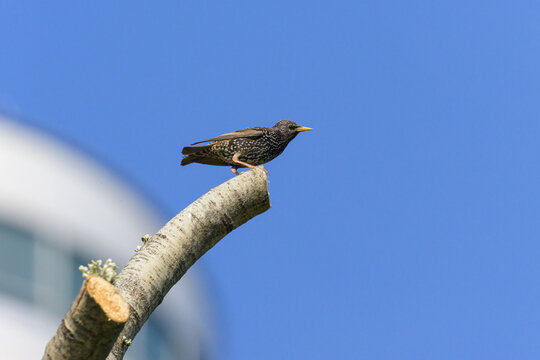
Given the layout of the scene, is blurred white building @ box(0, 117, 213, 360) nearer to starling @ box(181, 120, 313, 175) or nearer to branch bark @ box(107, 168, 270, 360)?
starling @ box(181, 120, 313, 175)

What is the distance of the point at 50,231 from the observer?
15500 millimetres

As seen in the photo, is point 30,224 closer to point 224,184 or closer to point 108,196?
point 108,196

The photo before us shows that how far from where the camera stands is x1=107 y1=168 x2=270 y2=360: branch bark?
3.42 metres

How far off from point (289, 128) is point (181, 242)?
4281mm

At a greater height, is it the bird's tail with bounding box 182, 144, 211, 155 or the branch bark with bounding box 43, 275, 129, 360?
the bird's tail with bounding box 182, 144, 211, 155

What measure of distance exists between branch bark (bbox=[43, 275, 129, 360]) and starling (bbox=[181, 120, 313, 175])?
4244 millimetres

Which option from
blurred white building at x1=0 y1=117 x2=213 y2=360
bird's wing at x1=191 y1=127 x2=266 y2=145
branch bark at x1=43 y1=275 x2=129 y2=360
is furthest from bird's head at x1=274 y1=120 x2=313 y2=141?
blurred white building at x1=0 y1=117 x2=213 y2=360

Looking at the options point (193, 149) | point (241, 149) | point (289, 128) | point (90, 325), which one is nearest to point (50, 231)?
point (289, 128)

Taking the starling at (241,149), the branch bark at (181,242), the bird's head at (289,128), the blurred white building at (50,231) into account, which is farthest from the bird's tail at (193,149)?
the blurred white building at (50,231)

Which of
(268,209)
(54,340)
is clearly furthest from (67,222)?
(54,340)

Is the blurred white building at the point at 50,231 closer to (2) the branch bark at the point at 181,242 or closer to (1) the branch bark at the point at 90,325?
(2) the branch bark at the point at 181,242

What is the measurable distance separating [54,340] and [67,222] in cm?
1327

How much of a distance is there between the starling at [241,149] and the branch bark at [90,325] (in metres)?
4.24

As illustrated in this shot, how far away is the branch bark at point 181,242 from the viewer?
134 inches
